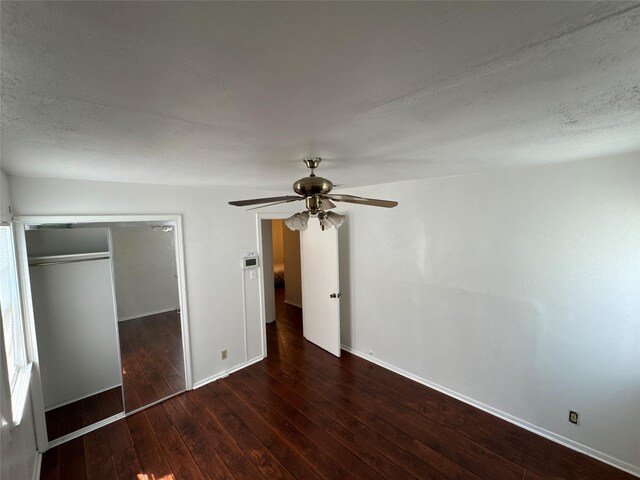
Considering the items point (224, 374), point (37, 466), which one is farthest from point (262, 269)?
point (37, 466)

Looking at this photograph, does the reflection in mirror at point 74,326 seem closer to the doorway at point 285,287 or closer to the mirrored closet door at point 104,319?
the mirrored closet door at point 104,319

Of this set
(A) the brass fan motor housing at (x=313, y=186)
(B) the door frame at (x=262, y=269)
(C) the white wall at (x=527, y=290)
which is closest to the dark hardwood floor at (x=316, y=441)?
(C) the white wall at (x=527, y=290)

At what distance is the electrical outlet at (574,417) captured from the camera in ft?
7.11

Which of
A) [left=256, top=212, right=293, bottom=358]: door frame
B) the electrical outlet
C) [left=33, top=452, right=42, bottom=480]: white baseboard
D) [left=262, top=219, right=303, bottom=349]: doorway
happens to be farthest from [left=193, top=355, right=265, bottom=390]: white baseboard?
the electrical outlet

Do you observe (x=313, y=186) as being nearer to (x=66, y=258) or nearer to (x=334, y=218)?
(x=334, y=218)

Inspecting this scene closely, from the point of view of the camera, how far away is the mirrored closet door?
253 cm

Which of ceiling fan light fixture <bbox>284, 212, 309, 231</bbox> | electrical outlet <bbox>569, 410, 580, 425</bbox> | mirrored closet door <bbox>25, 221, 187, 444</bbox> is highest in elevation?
ceiling fan light fixture <bbox>284, 212, 309, 231</bbox>

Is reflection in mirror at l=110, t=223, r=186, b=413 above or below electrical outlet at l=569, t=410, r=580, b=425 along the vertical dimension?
above

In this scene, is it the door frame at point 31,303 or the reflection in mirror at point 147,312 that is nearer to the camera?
the door frame at point 31,303

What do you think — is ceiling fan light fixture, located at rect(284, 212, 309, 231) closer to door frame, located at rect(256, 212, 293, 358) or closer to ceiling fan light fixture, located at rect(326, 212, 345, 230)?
ceiling fan light fixture, located at rect(326, 212, 345, 230)

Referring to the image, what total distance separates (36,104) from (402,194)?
290cm

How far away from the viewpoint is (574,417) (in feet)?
7.16

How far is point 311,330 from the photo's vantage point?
4234 mm

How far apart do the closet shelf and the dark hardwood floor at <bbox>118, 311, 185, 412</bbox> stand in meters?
0.72
